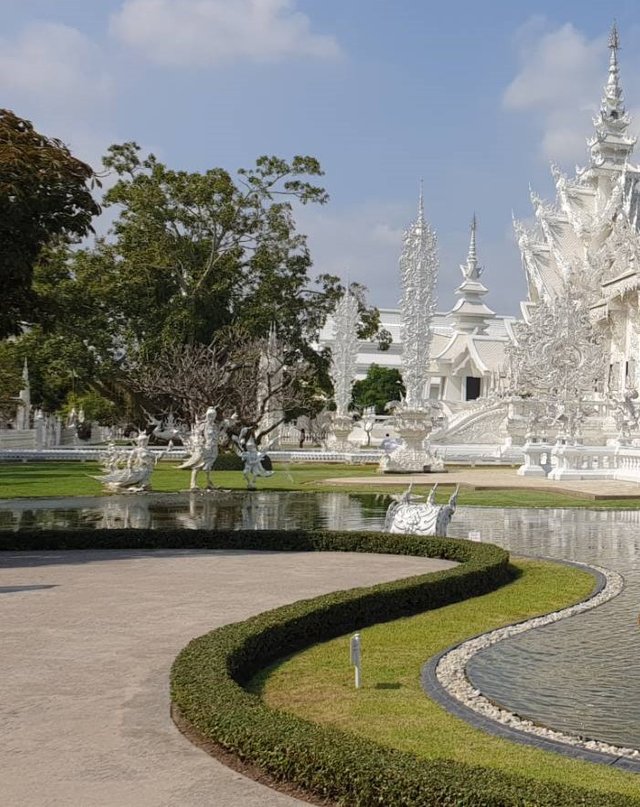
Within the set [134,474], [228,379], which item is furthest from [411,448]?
[134,474]

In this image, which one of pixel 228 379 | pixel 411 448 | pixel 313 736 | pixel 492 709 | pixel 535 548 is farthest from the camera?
pixel 228 379

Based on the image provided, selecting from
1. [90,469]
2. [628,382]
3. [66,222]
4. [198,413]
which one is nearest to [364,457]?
[198,413]

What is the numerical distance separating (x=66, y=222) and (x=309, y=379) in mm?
27020

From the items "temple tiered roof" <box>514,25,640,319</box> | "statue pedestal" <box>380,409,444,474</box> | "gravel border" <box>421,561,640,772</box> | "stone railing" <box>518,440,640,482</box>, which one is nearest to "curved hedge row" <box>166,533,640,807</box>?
"gravel border" <box>421,561,640,772</box>

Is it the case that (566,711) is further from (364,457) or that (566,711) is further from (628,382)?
(628,382)

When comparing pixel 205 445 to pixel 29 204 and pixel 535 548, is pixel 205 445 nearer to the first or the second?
pixel 29 204

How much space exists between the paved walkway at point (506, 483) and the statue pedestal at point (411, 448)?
1.00 metres

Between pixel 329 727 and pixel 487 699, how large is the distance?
1554 millimetres

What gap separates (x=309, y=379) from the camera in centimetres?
4056

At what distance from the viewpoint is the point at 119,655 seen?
21.4 feet

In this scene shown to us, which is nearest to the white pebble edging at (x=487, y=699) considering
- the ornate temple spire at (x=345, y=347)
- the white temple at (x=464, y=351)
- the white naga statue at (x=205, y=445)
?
the white naga statue at (x=205, y=445)

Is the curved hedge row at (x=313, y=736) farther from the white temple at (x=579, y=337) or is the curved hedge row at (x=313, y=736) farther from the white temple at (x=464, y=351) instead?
the white temple at (x=464, y=351)

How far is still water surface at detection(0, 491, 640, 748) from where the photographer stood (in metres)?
5.69

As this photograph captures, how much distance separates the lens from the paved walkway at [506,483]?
21.8 meters
